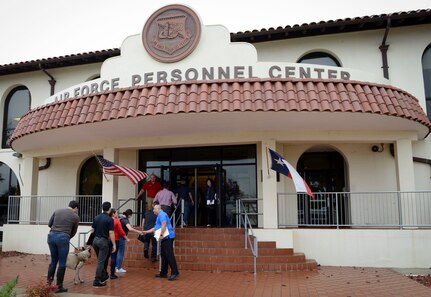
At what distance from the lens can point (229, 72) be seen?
10.8 meters

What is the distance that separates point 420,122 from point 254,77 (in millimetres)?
4671

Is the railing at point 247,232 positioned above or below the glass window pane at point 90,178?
below

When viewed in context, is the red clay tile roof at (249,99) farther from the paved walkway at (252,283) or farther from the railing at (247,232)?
the paved walkway at (252,283)

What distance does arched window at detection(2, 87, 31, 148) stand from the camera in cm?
1731

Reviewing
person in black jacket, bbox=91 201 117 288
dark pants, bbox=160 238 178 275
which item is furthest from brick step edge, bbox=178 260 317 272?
person in black jacket, bbox=91 201 117 288

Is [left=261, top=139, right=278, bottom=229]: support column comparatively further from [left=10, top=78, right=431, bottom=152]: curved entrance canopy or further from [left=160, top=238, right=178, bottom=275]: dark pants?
[left=160, top=238, right=178, bottom=275]: dark pants

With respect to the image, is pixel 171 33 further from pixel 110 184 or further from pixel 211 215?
pixel 211 215

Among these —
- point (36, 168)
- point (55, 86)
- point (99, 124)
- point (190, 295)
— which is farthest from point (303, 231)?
point (55, 86)

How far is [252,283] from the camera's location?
830 centimetres

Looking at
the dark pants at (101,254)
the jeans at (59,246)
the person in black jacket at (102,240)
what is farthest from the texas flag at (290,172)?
the jeans at (59,246)

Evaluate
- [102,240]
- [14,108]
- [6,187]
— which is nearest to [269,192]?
[102,240]

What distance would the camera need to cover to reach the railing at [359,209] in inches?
446

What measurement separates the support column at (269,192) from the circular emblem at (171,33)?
3.67 metres

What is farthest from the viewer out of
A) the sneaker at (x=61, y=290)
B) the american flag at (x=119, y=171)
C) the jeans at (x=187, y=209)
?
the jeans at (x=187, y=209)
